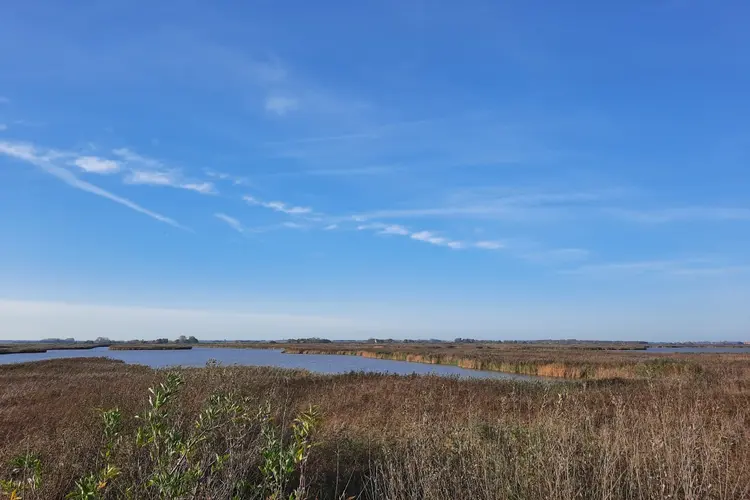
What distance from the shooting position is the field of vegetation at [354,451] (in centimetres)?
327

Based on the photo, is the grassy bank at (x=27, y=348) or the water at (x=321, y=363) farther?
the grassy bank at (x=27, y=348)

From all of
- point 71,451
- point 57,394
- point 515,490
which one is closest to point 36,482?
point 71,451

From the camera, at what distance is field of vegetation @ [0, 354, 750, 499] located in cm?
327

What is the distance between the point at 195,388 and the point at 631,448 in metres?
9.10

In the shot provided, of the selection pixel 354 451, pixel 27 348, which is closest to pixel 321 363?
pixel 354 451

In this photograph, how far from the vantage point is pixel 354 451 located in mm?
7750

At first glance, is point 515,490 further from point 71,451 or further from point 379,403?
point 379,403

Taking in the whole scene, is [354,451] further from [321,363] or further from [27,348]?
[27,348]

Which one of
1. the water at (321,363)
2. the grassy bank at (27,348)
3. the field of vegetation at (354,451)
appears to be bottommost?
the grassy bank at (27,348)

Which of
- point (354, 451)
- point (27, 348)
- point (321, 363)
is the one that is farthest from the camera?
point (27, 348)

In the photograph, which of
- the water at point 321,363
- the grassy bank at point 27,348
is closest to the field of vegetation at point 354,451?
the water at point 321,363

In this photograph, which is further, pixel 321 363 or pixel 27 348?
pixel 27 348

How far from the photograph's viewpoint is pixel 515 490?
4.82 metres

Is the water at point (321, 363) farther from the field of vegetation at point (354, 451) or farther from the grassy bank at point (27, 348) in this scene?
the grassy bank at point (27, 348)
